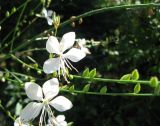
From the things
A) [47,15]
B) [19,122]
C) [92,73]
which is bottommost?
[19,122]

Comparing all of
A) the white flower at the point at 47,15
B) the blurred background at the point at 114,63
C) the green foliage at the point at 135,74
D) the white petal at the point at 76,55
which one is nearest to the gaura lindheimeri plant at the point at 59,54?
the white petal at the point at 76,55

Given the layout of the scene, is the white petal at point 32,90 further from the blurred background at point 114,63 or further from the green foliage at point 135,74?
the blurred background at point 114,63

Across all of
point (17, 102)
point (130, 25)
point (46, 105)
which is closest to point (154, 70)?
point (130, 25)

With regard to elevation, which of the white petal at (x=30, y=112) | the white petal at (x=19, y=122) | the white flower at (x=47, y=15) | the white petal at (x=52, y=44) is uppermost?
the white flower at (x=47, y=15)

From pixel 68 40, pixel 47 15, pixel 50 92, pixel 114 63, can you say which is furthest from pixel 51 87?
pixel 114 63

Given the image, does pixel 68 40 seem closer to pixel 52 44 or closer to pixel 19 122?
pixel 52 44

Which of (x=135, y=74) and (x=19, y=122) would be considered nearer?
(x=135, y=74)

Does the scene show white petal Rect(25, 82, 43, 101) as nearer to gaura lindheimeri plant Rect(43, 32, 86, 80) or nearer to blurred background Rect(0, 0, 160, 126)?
gaura lindheimeri plant Rect(43, 32, 86, 80)
